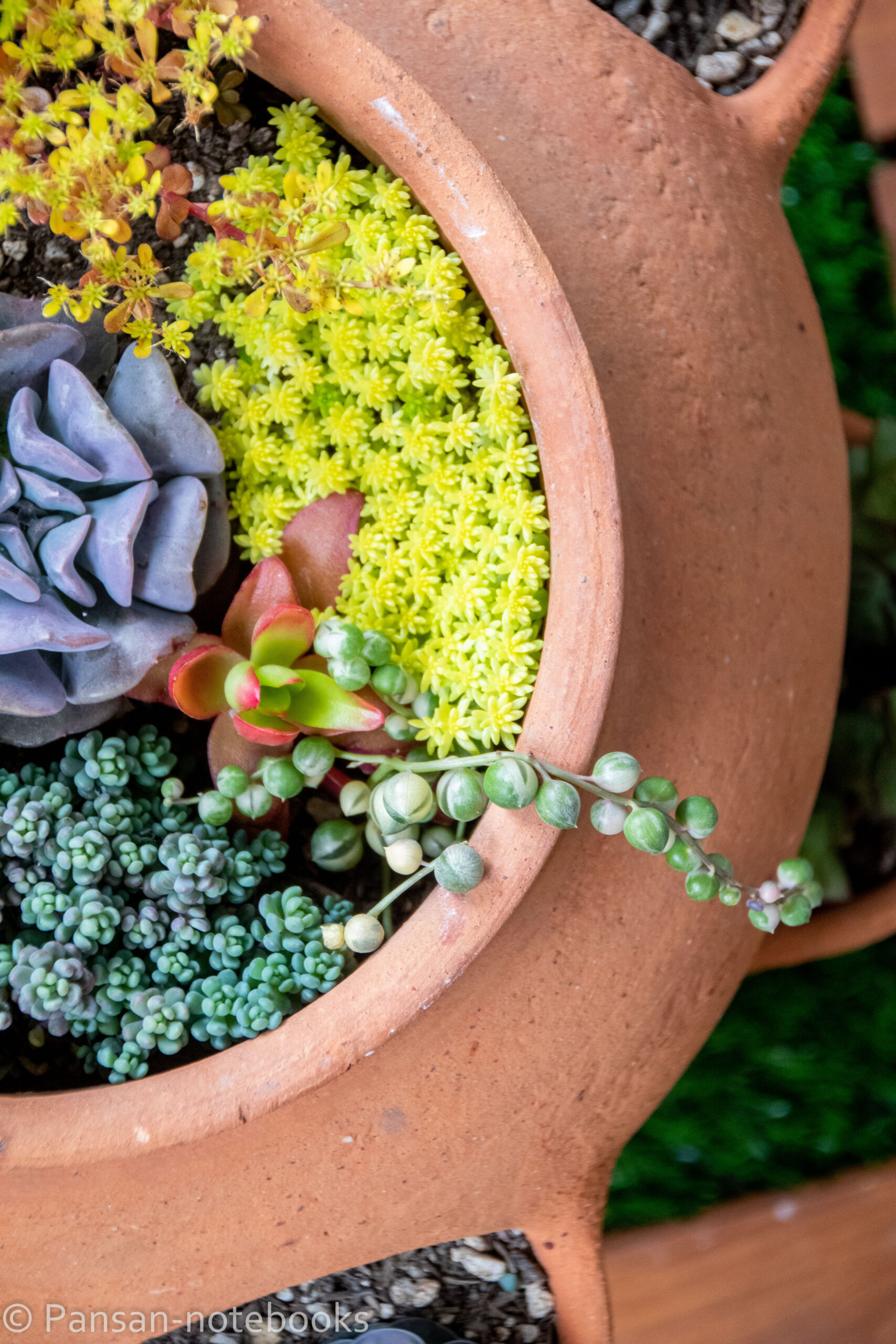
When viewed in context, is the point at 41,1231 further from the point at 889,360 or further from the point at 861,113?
the point at 861,113

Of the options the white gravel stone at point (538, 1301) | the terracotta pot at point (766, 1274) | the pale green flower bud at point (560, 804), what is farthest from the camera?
the terracotta pot at point (766, 1274)

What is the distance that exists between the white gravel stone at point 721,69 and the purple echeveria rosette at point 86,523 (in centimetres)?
54

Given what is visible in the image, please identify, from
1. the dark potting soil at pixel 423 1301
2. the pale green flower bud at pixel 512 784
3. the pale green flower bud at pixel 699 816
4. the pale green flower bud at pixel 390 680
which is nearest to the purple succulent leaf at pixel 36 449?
the pale green flower bud at pixel 390 680

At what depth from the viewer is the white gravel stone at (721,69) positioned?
86 centimetres

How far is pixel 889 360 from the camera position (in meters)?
1.33

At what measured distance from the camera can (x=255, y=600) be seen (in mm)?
738

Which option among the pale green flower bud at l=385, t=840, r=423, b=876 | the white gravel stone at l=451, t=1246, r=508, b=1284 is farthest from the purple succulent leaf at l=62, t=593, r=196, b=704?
the white gravel stone at l=451, t=1246, r=508, b=1284

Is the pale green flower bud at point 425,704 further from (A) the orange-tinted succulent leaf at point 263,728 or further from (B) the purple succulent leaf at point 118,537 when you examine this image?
(B) the purple succulent leaf at point 118,537

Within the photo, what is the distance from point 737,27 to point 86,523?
0.71 metres

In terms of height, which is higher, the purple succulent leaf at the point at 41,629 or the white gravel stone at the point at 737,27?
the white gravel stone at the point at 737,27

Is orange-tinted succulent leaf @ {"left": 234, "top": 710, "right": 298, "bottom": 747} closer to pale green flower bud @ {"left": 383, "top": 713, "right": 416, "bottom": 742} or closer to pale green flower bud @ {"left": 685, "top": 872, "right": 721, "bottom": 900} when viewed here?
pale green flower bud @ {"left": 383, "top": 713, "right": 416, "bottom": 742}

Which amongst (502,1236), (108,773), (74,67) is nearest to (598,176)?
(74,67)

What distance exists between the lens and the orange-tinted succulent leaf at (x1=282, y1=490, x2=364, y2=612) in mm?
759

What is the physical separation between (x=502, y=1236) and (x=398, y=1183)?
0.19 meters
